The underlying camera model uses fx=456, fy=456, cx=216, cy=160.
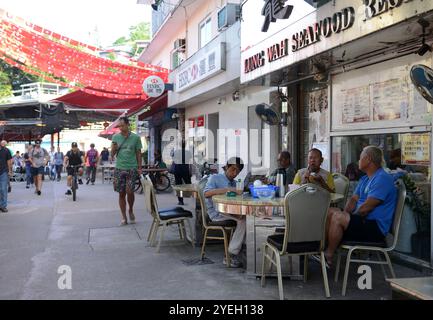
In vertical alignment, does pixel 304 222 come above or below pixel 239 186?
below

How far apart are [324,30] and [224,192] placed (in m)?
2.30

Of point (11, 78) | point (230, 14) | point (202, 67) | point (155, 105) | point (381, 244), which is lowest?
point (381, 244)

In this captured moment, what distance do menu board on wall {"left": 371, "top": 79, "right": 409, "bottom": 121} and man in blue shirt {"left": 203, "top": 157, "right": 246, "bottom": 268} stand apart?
2043 mm

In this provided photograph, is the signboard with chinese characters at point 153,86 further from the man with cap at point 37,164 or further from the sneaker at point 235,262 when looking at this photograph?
the sneaker at point 235,262

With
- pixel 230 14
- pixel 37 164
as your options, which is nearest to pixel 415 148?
pixel 230 14

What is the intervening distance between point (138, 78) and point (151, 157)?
7.83 m

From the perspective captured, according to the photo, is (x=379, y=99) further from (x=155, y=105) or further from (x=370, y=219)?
(x=155, y=105)

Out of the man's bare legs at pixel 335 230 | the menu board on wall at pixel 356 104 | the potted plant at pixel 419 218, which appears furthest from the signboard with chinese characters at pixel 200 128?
the man's bare legs at pixel 335 230

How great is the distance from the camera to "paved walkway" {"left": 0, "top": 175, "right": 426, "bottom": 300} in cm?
454

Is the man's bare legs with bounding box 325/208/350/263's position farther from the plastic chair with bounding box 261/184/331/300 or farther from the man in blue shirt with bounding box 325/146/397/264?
the plastic chair with bounding box 261/184/331/300

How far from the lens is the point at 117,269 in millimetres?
5457

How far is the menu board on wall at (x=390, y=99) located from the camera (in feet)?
18.8

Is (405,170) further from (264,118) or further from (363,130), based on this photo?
(264,118)
